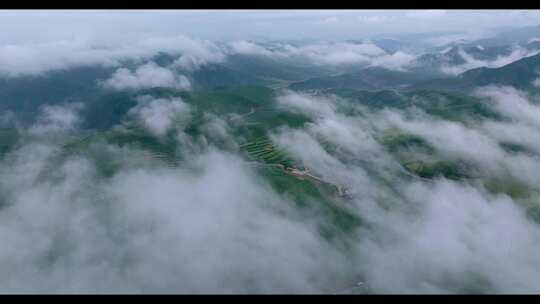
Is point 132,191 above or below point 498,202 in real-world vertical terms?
below

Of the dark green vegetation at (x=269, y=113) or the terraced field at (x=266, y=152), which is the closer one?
the dark green vegetation at (x=269, y=113)

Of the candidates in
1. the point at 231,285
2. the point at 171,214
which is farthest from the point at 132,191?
the point at 231,285

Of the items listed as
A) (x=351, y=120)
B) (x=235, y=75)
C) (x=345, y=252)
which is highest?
(x=345, y=252)

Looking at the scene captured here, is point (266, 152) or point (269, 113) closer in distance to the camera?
point (266, 152)

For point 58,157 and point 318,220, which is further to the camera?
point 58,157

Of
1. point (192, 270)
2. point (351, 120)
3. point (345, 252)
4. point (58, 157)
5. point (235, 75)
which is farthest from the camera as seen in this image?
point (235, 75)

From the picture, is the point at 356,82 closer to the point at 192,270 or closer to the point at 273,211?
the point at 273,211

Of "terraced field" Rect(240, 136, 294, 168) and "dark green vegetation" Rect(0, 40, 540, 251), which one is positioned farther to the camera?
"terraced field" Rect(240, 136, 294, 168)

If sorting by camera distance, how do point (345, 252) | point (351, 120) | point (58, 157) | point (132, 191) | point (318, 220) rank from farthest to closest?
point (351, 120), point (58, 157), point (132, 191), point (318, 220), point (345, 252)

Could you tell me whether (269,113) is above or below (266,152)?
below
